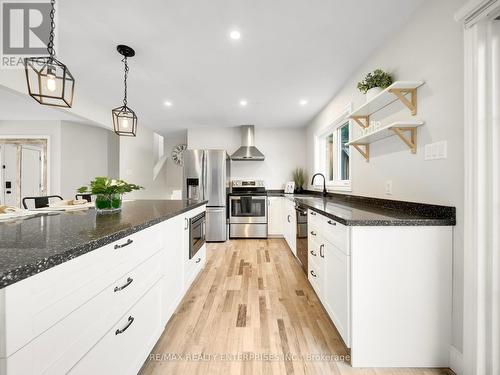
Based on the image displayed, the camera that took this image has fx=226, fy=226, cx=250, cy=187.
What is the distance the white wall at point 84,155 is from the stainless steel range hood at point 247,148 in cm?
318

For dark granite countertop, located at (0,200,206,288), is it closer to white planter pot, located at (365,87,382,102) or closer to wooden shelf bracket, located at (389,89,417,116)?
wooden shelf bracket, located at (389,89,417,116)

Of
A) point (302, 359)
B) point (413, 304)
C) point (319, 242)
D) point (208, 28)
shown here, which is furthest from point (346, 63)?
point (302, 359)

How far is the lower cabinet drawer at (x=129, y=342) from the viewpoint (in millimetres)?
853

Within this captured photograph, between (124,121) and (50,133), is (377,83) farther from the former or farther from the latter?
(50,133)

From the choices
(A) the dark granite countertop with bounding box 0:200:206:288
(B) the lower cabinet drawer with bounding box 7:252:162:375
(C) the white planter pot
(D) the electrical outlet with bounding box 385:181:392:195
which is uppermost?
(C) the white planter pot

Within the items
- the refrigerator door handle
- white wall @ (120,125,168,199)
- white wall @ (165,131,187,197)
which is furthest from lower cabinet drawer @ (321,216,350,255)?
white wall @ (165,131,187,197)

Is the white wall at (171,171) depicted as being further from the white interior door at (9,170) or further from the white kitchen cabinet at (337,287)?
the white kitchen cabinet at (337,287)

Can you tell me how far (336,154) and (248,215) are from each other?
201 cm

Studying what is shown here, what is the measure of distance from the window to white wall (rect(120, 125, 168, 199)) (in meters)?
3.84

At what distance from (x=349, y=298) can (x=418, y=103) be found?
1.42 metres

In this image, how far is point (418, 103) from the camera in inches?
63.1

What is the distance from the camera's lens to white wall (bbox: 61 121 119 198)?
4898mm

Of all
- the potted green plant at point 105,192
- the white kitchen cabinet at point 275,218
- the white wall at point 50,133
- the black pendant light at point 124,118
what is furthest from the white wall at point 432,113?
the white wall at point 50,133

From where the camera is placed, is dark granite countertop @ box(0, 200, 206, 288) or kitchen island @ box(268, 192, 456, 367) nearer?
dark granite countertop @ box(0, 200, 206, 288)
